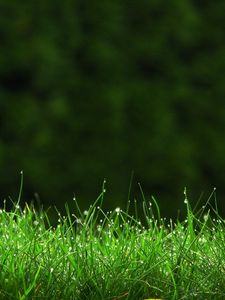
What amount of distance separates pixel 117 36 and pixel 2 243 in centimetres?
373

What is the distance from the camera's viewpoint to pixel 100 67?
23.9 feet

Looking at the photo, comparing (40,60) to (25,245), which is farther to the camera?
(40,60)

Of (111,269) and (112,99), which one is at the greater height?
(111,269)

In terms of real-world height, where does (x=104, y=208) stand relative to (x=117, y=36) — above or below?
below

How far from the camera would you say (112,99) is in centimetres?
727

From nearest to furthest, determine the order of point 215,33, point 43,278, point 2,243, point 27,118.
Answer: point 43,278
point 2,243
point 27,118
point 215,33

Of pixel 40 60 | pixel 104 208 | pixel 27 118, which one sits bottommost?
pixel 104 208

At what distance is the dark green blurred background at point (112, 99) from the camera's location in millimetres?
7082

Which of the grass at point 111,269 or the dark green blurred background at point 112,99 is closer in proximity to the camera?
the grass at point 111,269

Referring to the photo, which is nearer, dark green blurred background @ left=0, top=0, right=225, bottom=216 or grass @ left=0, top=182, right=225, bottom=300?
grass @ left=0, top=182, right=225, bottom=300

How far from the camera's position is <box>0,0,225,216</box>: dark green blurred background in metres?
7.08

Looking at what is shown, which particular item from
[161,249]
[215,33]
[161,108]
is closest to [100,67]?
[161,108]

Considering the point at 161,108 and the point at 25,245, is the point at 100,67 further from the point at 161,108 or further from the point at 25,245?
→ the point at 25,245

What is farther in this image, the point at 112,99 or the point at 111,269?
the point at 112,99
